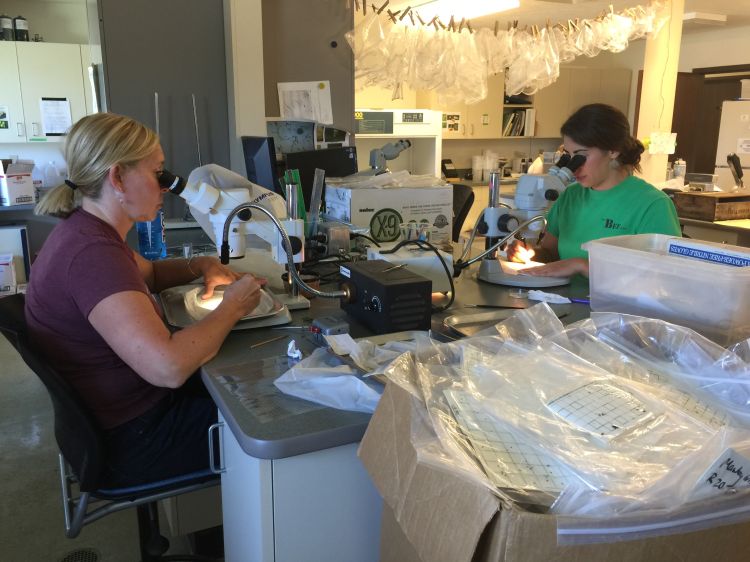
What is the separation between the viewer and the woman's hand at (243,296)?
57.2 inches

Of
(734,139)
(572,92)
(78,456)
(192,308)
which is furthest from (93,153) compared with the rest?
(572,92)

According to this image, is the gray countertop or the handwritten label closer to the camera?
the handwritten label

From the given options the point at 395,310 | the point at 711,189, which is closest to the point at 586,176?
the point at 395,310

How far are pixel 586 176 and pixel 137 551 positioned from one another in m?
2.04

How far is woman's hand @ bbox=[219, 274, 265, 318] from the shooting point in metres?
1.45

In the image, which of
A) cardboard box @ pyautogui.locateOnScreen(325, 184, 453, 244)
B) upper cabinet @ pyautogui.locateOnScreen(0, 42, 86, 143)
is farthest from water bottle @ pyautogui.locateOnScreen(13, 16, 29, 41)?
cardboard box @ pyautogui.locateOnScreen(325, 184, 453, 244)

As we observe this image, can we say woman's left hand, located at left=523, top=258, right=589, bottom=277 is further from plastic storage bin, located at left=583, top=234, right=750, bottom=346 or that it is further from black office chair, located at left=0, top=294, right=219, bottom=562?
black office chair, located at left=0, top=294, right=219, bottom=562

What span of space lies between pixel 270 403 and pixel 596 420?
588 millimetres

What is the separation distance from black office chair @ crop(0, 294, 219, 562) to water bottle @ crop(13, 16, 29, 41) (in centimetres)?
455

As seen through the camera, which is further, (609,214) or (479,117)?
(479,117)

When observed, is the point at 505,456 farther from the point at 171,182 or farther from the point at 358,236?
the point at 358,236

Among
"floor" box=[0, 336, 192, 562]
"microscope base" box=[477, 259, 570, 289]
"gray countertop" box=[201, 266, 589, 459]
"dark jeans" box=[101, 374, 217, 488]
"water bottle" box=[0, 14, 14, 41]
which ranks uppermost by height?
"water bottle" box=[0, 14, 14, 41]

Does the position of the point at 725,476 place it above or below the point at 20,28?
below

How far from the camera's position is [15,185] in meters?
4.49
